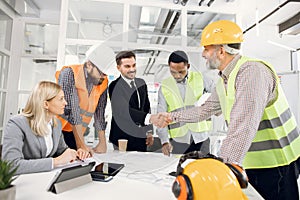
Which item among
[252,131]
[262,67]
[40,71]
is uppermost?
[40,71]

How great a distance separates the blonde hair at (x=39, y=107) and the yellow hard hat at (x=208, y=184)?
112 cm

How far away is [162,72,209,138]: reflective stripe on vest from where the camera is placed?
114 centimetres

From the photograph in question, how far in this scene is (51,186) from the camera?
0.93m

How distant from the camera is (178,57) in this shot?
114cm

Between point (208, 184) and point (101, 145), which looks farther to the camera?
point (101, 145)

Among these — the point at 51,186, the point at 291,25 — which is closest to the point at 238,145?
the point at 51,186

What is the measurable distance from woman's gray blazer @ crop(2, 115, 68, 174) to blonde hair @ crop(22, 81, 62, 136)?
4cm

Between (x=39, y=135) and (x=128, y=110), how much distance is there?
2.49ft

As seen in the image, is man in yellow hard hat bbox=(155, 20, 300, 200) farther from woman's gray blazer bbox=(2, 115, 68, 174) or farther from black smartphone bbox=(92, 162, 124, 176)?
woman's gray blazer bbox=(2, 115, 68, 174)

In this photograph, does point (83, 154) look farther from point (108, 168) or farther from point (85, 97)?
point (85, 97)

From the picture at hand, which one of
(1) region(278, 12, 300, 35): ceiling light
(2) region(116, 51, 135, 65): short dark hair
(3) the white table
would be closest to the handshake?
(3) the white table

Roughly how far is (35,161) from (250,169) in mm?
1169

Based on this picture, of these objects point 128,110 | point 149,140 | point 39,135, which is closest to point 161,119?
point 149,140

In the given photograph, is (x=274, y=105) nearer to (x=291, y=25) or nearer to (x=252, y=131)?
(x=252, y=131)
